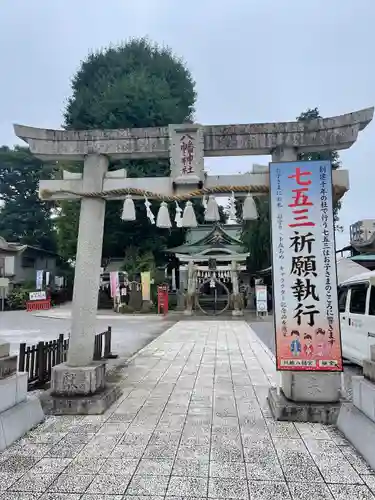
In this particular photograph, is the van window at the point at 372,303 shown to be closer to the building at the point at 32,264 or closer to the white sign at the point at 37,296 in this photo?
the white sign at the point at 37,296

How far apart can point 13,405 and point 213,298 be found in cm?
2303

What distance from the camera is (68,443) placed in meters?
4.14

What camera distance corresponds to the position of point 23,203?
4028cm

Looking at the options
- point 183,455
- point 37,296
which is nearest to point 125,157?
point 183,455

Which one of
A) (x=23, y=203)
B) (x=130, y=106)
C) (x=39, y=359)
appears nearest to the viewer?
(x=39, y=359)

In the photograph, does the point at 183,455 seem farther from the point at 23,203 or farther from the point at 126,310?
the point at 23,203

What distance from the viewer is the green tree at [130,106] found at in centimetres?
2517

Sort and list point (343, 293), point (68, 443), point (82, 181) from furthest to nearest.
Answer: point (343, 293) < point (82, 181) < point (68, 443)

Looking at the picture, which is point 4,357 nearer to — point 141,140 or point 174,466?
point 174,466

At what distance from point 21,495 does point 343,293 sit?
8.15 metres

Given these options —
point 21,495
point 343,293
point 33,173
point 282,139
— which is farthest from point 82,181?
point 33,173

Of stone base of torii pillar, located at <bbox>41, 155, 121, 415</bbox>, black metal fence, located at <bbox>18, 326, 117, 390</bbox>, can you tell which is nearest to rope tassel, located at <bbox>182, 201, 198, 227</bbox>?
stone base of torii pillar, located at <bbox>41, 155, 121, 415</bbox>

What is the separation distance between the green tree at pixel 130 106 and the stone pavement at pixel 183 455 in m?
19.0

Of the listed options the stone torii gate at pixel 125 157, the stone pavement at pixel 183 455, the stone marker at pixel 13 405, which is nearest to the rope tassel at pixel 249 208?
the stone torii gate at pixel 125 157
